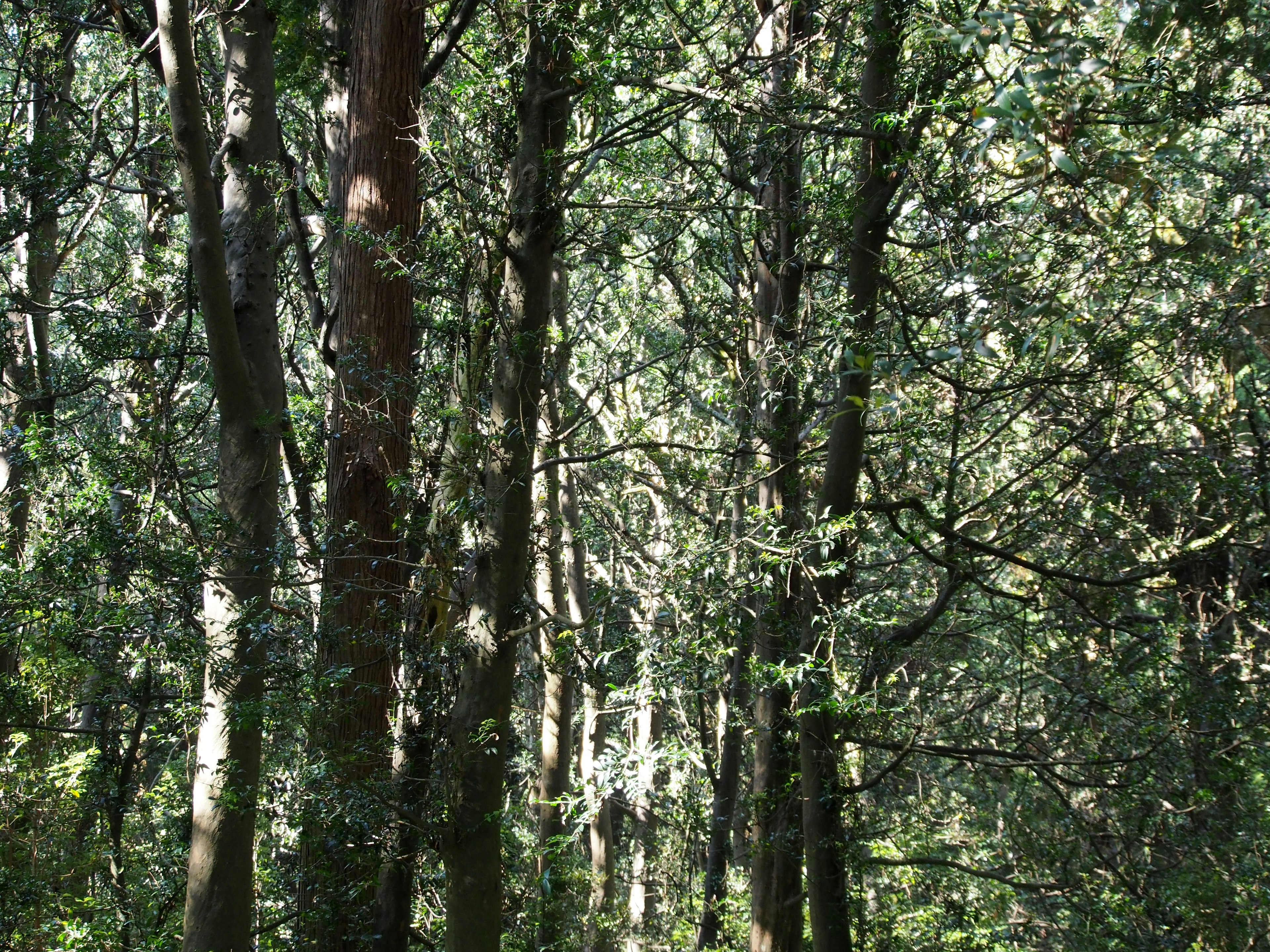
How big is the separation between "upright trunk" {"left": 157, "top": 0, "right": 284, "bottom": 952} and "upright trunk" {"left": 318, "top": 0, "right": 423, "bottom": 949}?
43 cm

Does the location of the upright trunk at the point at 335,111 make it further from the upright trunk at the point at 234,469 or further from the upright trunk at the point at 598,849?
the upright trunk at the point at 598,849

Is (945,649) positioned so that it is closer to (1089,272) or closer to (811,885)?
(811,885)

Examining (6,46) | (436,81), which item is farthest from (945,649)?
(6,46)

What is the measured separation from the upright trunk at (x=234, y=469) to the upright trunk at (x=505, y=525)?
103cm

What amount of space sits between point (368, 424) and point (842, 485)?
2.73 meters

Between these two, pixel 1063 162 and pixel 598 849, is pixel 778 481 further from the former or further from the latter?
pixel 598 849

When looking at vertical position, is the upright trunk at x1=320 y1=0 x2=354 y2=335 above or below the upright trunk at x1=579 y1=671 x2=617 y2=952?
above

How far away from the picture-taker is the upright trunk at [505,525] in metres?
4.63

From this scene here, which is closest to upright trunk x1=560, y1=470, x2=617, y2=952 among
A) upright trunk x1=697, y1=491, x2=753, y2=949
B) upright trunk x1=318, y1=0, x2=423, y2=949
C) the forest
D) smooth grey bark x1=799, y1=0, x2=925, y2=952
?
upright trunk x1=697, y1=491, x2=753, y2=949

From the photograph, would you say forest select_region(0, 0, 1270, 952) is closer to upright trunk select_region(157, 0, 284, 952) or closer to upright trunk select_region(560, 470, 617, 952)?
upright trunk select_region(157, 0, 284, 952)

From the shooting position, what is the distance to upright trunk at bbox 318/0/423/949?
4.96 meters

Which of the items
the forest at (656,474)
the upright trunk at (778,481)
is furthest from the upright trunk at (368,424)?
the upright trunk at (778,481)

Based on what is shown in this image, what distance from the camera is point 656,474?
272 inches

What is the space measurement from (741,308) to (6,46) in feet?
25.2
